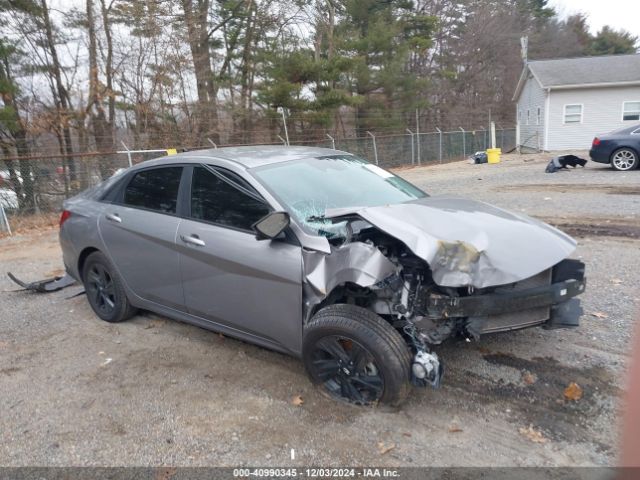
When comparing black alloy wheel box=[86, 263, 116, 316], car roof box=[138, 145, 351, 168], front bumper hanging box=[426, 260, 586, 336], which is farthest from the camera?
black alloy wheel box=[86, 263, 116, 316]

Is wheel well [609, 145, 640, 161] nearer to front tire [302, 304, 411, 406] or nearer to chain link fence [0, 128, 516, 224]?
chain link fence [0, 128, 516, 224]

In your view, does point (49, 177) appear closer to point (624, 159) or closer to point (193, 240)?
point (193, 240)

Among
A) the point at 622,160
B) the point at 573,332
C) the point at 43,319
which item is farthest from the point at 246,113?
the point at 573,332

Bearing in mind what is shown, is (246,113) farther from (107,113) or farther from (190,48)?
(107,113)

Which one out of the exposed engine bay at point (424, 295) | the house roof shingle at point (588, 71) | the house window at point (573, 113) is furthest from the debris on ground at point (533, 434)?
the house window at point (573, 113)

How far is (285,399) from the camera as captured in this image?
10.3 ft

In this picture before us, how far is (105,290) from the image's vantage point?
4582mm

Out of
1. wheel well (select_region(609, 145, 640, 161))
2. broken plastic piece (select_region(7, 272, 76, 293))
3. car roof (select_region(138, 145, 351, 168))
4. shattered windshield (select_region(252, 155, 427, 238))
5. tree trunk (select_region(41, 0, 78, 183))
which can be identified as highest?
tree trunk (select_region(41, 0, 78, 183))

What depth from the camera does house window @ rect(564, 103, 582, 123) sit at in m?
24.3

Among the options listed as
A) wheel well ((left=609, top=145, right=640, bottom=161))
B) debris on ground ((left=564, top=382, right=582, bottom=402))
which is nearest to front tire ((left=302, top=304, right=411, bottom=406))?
debris on ground ((left=564, top=382, right=582, bottom=402))

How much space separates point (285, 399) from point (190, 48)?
16.9 meters

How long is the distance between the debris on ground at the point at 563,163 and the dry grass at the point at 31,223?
45.0ft

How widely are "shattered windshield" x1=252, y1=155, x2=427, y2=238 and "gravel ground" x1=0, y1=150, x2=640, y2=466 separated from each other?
116cm

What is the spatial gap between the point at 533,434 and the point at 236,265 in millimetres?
2114
